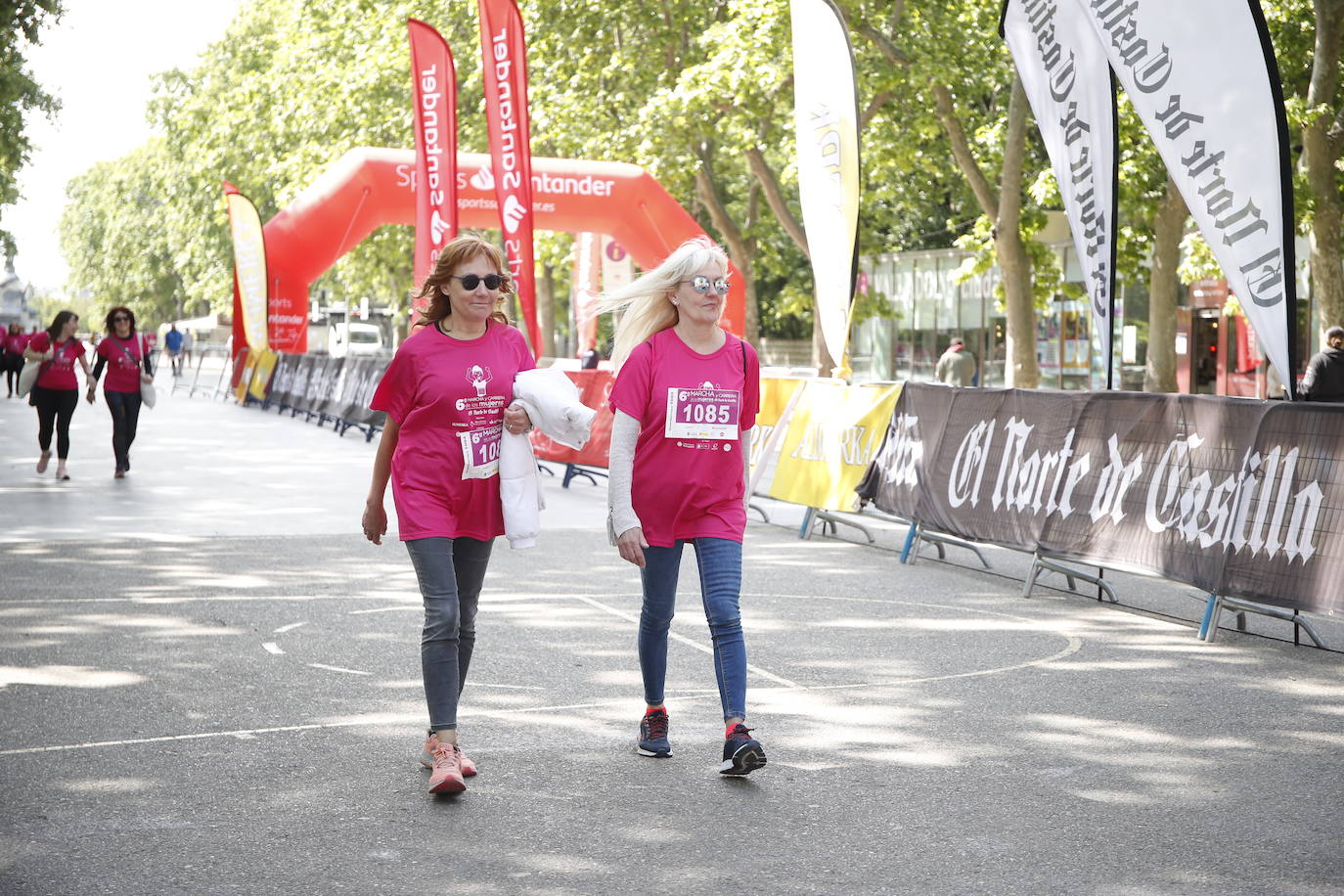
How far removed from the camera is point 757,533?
1328 centimetres

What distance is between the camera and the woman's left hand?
17.1ft

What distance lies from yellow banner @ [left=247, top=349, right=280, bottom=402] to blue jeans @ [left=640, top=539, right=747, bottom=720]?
27913 millimetres

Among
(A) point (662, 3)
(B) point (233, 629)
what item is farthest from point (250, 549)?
(A) point (662, 3)

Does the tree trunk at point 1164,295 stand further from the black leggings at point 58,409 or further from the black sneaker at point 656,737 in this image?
the black sneaker at point 656,737

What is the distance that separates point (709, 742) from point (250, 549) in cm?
625

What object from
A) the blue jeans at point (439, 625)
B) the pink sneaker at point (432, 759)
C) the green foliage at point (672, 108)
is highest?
the green foliage at point (672, 108)

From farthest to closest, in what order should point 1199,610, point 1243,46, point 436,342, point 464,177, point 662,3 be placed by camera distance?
1. point 662,3
2. point 464,177
3. point 1199,610
4. point 1243,46
5. point 436,342

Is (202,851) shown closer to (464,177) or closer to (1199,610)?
(1199,610)

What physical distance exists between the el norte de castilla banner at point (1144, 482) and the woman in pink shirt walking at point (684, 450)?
360 cm

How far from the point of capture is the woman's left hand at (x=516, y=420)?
5.23 metres

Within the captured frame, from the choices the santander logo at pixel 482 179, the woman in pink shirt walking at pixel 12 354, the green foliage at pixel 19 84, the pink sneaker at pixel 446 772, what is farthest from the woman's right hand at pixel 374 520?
the woman in pink shirt walking at pixel 12 354

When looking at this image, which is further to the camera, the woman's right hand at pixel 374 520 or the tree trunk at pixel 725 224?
the tree trunk at pixel 725 224

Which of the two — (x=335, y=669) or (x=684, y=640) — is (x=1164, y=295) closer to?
(x=684, y=640)

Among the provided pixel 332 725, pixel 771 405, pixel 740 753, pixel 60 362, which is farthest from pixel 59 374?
pixel 740 753
